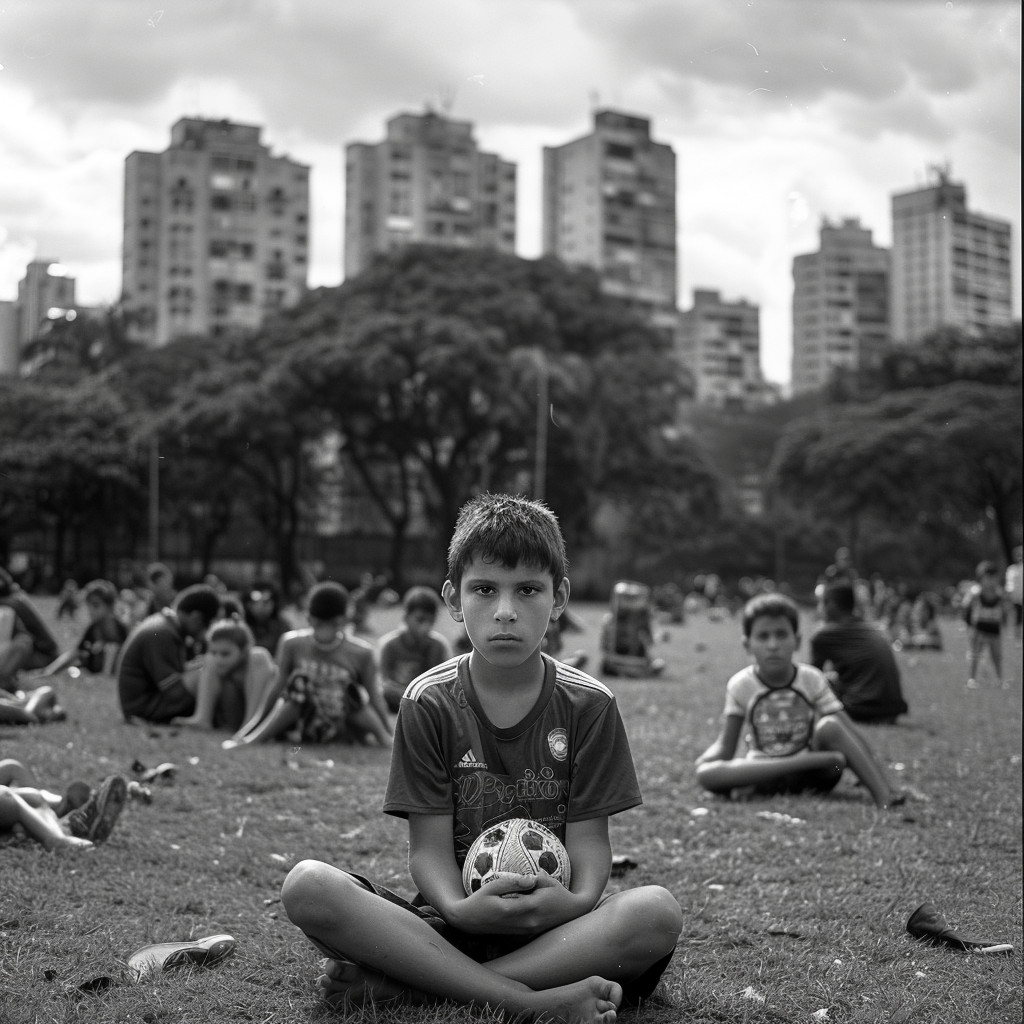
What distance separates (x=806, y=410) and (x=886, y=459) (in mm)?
37071

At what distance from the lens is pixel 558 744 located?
11.8ft

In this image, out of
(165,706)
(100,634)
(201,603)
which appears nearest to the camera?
(165,706)

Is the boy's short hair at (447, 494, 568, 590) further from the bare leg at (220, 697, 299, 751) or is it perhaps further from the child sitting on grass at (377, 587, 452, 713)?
the child sitting on grass at (377, 587, 452, 713)

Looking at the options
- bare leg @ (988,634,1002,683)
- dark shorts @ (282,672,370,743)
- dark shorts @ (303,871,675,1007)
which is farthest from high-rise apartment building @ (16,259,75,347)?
bare leg @ (988,634,1002,683)

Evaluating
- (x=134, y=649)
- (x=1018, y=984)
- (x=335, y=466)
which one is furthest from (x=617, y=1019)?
(x=335, y=466)

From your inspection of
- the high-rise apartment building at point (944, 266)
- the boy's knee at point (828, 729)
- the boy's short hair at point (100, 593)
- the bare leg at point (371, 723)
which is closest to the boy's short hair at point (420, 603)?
the bare leg at point (371, 723)

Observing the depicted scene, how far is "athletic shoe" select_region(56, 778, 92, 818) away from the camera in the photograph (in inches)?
222

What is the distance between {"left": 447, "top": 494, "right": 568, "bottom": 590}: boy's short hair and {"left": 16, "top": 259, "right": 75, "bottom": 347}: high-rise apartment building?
9.73 ft

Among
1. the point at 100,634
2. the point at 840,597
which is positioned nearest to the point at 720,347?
the point at 100,634

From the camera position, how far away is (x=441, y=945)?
138 inches

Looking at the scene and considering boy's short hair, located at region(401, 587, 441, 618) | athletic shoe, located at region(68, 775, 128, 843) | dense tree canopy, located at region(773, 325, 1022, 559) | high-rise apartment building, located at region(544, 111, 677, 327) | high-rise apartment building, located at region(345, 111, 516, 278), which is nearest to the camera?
athletic shoe, located at region(68, 775, 128, 843)

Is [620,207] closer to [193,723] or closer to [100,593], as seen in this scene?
[100,593]

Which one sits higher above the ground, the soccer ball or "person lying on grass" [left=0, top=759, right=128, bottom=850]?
the soccer ball

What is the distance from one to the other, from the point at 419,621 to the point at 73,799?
443cm
